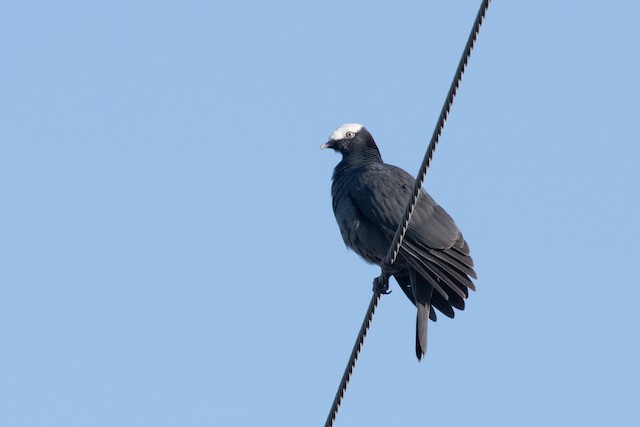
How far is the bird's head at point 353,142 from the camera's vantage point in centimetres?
940

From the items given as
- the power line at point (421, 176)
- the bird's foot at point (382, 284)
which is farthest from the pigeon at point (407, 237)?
the power line at point (421, 176)

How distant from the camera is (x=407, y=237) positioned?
764cm

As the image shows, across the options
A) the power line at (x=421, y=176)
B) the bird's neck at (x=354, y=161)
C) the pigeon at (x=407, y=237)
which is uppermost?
the bird's neck at (x=354, y=161)

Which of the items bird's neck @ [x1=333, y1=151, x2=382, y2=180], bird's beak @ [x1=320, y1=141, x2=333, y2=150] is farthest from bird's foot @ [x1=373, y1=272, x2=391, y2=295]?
bird's beak @ [x1=320, y1=141, x2=333, y2=150]

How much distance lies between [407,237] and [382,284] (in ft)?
1.31

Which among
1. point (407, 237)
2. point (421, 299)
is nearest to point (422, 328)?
point (421, 299)

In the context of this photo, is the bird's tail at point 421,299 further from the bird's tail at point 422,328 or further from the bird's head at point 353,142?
the bird's head at point 353,142

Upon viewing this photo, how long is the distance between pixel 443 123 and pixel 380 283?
2.76m

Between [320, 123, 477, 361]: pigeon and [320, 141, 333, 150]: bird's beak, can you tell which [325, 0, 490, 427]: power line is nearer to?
[320, 123, 477, 361]: pigeon

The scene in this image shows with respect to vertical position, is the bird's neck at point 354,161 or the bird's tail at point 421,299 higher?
the bird's neck at point 354,161

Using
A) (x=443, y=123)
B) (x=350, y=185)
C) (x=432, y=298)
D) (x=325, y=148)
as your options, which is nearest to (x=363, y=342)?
(x=443, y=123)

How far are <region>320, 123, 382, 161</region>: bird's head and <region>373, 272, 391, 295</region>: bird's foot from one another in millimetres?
1709

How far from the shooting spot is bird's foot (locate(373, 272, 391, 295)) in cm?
758

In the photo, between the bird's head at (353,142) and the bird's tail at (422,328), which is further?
the bird's head at (353,142)
